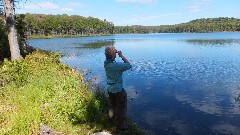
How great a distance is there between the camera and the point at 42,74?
16234 mm

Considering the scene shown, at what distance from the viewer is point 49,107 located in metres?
11.3

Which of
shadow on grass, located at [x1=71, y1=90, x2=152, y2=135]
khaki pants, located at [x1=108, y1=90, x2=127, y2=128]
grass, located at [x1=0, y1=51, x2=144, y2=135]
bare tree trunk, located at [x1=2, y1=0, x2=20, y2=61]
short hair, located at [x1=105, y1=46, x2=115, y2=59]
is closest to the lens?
short hair, located at [x1=105, y1=46, x2=115, y2=59]

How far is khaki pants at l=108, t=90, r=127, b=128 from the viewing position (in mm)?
9604

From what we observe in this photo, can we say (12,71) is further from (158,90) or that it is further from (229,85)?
(229,85)

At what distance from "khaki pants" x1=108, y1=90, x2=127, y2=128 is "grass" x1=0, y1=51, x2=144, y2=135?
319mm

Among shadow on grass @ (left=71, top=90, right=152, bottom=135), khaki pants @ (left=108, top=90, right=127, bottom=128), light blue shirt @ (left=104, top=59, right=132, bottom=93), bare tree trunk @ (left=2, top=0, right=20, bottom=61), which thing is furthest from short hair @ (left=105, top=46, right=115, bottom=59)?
bare tree trunk @ (left=2, top=0, right=20, bottom=61)

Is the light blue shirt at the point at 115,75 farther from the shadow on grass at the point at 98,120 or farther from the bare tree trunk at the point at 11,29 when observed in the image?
the bare tree trunk at the point at 11,29

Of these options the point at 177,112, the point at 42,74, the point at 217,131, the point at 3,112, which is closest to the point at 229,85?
the point at 177,112

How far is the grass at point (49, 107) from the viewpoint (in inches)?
392

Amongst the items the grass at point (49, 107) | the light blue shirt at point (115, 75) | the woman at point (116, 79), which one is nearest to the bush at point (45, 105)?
the grass at point (49, 107)

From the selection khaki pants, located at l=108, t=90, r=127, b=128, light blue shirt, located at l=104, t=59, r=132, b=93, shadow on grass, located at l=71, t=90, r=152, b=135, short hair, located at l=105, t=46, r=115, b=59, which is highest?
short hair, located at l=105, t=46, r=115, b=59

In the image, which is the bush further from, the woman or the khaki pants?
the woman

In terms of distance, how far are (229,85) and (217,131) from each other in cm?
1043

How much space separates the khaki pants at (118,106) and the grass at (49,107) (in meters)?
0.32
